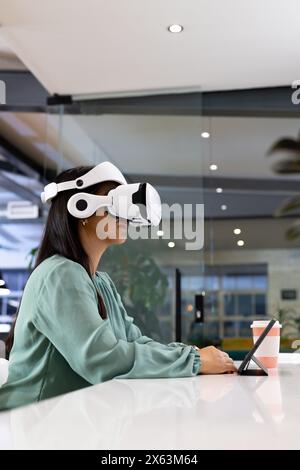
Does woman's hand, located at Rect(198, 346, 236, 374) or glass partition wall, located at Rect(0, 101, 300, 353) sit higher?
glass partition wall, located at Rect(0, 101, 300, 353)

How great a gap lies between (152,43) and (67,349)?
9.20 feet

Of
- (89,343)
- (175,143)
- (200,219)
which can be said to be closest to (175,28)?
(175,143)

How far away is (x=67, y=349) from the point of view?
53.0 inches

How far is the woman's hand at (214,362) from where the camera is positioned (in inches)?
57.5

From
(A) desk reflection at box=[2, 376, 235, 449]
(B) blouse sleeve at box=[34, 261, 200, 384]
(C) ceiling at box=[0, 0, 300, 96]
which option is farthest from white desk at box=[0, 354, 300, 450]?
(C) ceiling at box=[0, 0, 300, 96]

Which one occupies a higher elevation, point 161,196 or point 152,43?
point 152,43

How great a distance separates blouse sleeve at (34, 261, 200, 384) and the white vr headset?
349 mm

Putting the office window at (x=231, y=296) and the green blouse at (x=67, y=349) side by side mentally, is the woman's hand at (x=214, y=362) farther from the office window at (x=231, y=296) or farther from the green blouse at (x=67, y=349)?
the office window at (x=231, y=296)

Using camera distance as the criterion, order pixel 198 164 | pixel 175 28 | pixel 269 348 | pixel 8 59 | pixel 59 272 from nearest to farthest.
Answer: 1. pixel 59 272
2. pixel 269 348
3. pixel 175 28
4. pixel 8 59
5. pixel 198 164

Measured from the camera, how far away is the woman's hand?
1461 mm

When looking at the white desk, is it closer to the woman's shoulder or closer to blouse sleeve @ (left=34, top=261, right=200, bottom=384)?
blouse sleeve @ (left=34, top=261, right=200, bottom=384)

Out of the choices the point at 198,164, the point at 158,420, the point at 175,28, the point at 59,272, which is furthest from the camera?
the point at 198,164

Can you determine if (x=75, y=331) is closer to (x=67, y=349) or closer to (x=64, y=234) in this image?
(x=67, y=349)

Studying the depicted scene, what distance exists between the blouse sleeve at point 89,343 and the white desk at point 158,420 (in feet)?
0.90
